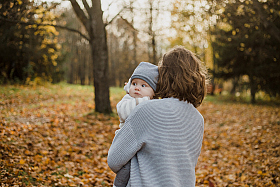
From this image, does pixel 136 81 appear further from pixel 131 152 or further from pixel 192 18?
pixel 192 18

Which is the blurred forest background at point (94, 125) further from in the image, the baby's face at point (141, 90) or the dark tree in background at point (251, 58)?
the dark tree in background at point (251, 58)

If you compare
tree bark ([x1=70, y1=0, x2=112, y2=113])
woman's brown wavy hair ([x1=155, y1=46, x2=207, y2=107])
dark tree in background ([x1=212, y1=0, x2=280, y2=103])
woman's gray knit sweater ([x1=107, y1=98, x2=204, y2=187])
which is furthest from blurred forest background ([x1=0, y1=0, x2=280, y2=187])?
dark tree in background ([x1=212, y1=0, x2=280, y2=103])

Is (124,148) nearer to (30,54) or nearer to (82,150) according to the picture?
(82,150)

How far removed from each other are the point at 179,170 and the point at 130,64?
107ft

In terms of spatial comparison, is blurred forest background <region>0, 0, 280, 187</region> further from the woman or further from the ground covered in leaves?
the woman

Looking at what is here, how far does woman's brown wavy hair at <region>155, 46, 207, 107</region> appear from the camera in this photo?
72.5 inches

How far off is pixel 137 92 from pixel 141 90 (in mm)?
38

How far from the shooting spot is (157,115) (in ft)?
5.61

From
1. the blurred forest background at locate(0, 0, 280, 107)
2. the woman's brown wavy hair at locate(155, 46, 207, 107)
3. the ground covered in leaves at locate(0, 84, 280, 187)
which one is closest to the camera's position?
the woman's brown wavy hair at locate(155, 46, 207, 107)

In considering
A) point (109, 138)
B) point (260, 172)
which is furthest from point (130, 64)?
point (260, 172)

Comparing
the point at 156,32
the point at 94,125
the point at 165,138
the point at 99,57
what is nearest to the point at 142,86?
the point at 165,138

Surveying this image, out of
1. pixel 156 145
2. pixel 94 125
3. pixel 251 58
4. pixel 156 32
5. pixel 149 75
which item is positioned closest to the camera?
pixel 156 145

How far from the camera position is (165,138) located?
170 centimetres

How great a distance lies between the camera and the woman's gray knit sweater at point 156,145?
5.57 feet
